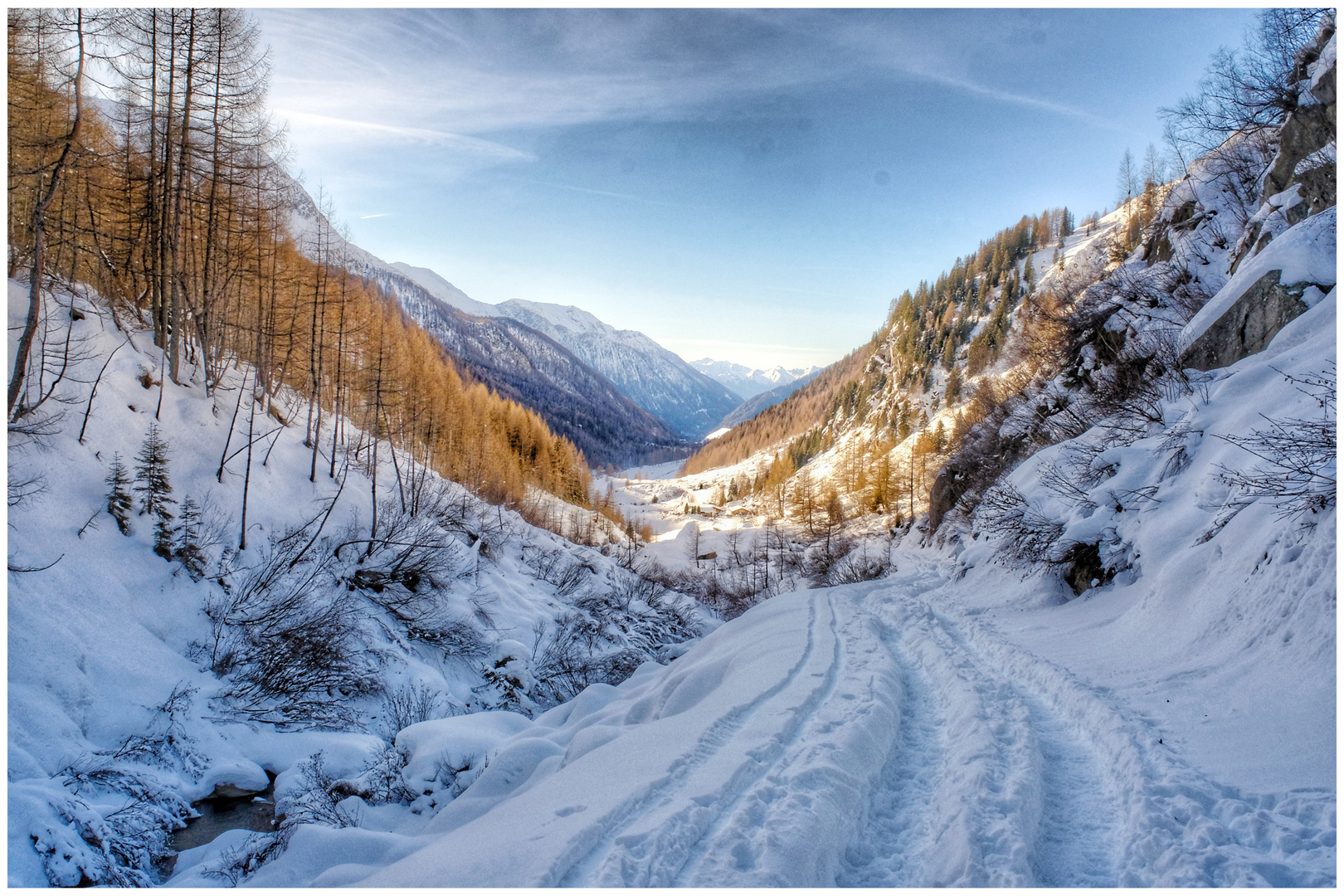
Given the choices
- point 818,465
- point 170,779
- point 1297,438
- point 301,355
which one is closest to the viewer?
point 1297,438

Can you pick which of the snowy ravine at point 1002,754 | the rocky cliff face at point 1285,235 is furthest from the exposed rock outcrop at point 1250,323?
the snowy ravine at point 1002,754

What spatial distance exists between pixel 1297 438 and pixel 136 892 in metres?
11.4

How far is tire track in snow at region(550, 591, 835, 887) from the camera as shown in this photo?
3.19m


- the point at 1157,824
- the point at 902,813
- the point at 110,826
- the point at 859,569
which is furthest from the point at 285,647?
the point at 859,569

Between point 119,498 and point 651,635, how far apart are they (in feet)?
50.9

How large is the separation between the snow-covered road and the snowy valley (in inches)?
1.3

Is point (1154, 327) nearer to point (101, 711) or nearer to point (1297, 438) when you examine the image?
point (1297, 438)

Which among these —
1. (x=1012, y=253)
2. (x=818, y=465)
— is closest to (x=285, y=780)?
(x=818, y=465)

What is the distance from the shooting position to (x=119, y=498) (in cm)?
1066

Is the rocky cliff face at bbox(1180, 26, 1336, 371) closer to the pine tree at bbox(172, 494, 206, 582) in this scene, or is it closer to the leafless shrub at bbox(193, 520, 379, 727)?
the leafless shrub at bbox(193, 520, 379, 727)

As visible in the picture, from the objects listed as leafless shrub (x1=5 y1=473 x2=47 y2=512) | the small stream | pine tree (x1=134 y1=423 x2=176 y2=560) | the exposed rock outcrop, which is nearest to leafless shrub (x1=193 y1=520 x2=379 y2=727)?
pine tree (x1=134 y1=423 x2=176 y2=560)

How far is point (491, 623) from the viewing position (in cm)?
1644

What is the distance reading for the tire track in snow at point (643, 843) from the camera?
10.5 ft

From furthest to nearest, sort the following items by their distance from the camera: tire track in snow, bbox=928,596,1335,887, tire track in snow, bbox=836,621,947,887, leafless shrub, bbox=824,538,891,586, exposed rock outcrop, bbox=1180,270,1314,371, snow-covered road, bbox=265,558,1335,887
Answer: leafless shrub, bbox=824,538,891,586 → exposed rock outcrop, bbox=1180,270,1314,371 → tire track in snow, bbox=836,621,947,887 → snow-covered road, bbox=265,558,1335,887 → tire track in snow, bbox=928,596,1335,887
